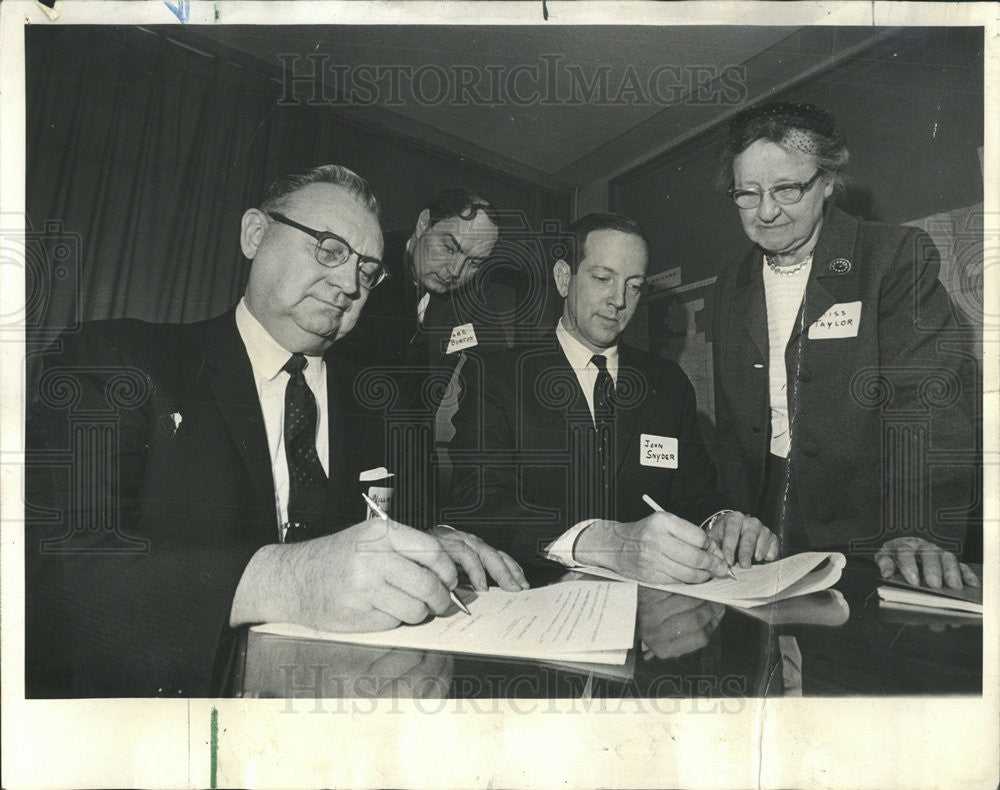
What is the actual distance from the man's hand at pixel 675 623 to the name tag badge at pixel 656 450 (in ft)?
0.75

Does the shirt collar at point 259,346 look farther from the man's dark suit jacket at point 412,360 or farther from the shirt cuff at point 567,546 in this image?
the shirt cuff at point 567,546

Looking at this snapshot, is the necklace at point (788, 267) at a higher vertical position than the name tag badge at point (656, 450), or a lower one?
higher

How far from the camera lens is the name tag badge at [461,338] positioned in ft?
4.25

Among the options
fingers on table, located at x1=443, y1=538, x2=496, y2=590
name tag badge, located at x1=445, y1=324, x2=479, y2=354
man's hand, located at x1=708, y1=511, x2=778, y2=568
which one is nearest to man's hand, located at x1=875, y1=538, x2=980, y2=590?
man's hand, located at x1=708, y1=511, x2=778, y2=568

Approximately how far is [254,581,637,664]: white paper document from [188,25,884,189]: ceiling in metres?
0.73

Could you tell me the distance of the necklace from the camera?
132 centimetres

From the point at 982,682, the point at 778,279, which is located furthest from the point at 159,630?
the point at 982,682

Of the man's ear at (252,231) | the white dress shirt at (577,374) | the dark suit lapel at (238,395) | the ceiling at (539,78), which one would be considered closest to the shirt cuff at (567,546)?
the white dress shirt at (577,374)

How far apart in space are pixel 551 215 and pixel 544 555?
0.60m

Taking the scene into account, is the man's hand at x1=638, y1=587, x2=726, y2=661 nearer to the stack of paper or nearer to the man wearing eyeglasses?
the man wearing eyeglasses

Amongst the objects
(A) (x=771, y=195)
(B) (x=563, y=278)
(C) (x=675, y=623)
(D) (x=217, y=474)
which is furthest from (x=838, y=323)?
(D) (x=217, y=474)

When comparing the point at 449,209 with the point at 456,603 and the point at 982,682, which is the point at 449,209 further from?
the point at 982,682

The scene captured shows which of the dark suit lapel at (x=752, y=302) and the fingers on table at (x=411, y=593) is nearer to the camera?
the fingers on table at (x=411, y=593)

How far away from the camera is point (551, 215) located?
4.27 feet
